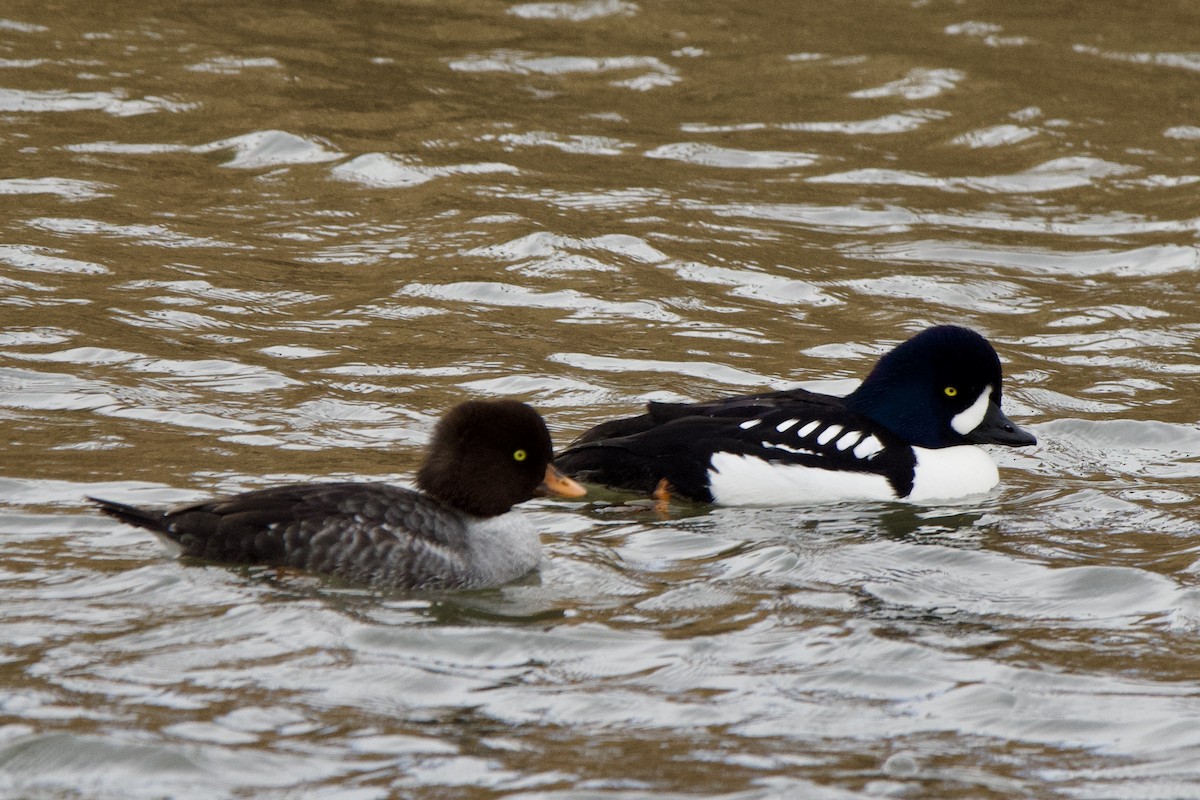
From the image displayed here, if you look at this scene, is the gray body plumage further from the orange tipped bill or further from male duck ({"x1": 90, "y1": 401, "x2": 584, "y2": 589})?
the orange tipped bill

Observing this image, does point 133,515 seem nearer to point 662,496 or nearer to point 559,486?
point 559,486

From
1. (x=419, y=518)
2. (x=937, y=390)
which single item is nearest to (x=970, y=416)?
(x=937, y=390)

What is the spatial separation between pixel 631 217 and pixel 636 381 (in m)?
3.35

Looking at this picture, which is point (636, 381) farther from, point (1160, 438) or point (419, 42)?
point (419, 42)

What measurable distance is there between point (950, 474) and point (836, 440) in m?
0.65

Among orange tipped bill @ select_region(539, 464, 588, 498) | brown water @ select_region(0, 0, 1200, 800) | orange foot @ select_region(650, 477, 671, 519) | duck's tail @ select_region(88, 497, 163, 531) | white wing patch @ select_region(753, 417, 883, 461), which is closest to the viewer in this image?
brown water @ select_region(0, 0, 1200, 800)

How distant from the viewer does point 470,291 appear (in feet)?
39.1

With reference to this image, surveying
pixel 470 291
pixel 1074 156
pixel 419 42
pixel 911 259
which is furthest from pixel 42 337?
pixel 1074 156

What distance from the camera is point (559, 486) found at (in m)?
7.64

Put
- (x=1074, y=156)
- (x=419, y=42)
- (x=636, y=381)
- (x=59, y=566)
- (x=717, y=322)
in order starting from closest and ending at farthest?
(x=59, y=566), (x=636, y=381), (x=717, y=322), (x=1074, y=156), (x=419, y=42)

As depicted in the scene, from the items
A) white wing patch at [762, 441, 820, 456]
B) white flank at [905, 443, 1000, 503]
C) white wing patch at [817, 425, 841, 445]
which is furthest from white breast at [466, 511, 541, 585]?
white flank at [905, 443, 1000, 503]

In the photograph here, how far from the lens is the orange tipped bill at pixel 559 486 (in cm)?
761

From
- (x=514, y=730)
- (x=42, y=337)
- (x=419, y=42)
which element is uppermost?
(x=419, y=42)

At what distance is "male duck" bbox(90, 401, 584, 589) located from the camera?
7047mm
